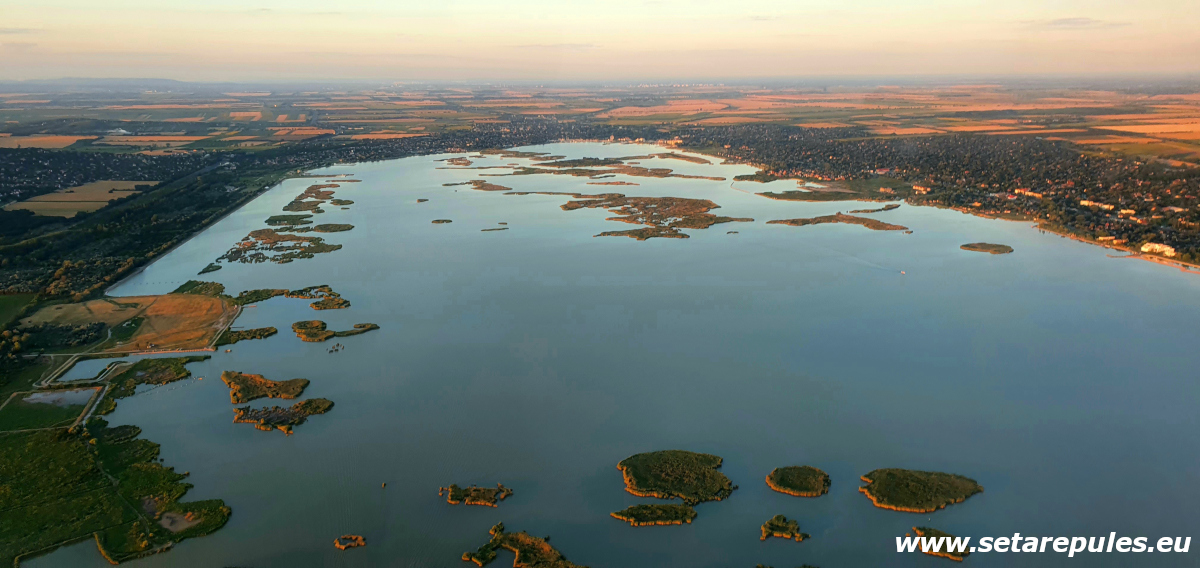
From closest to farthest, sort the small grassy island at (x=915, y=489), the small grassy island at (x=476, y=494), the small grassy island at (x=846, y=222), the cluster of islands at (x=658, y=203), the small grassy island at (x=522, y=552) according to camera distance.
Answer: the small grassy island at (x=522, y=552), the small grassy island at (x=915, y=489), the small grassy island at (x=476, y=494), the cluster of islands at (x=658, y=203), the small grassy island at (x=846, y=222)

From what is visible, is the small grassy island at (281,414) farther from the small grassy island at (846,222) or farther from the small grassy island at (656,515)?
the small grassy island at (846,222)

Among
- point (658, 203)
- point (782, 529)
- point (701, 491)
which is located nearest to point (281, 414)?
point (701, 491)

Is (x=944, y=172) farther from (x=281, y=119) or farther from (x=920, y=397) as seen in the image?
(x=281, y=119)

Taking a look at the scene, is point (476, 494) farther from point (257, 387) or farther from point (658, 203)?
point (658, 203)

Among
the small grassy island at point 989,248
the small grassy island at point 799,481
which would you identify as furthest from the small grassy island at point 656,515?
the small grassy island at point 989,248

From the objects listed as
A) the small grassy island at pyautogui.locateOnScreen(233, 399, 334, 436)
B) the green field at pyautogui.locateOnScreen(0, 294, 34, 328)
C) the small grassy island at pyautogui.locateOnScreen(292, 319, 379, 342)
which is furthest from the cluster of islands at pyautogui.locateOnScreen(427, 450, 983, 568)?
the green field at pyautogui.locateOnScreen(0, 294, 34, 328)
